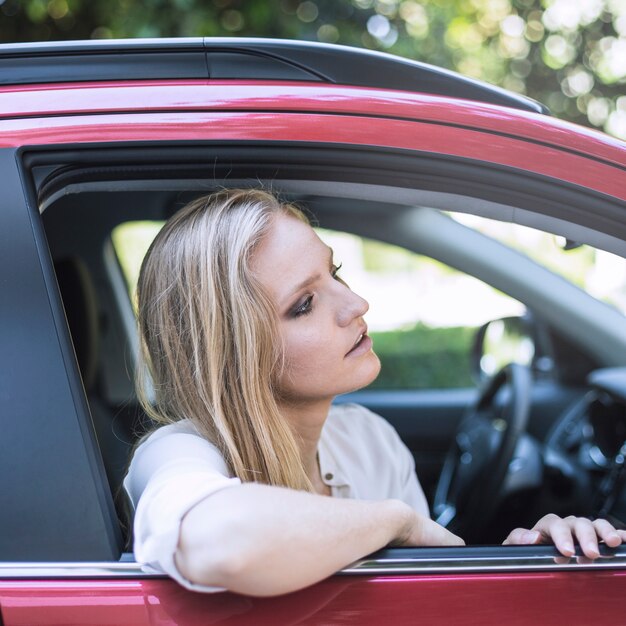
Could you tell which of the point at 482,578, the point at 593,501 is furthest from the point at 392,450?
the point at 482,578

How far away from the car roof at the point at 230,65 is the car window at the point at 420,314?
3519 mm

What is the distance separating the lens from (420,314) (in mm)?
8797

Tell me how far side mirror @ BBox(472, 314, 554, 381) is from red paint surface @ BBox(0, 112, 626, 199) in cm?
154

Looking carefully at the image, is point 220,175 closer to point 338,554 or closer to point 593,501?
point 338,554

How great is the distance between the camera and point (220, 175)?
4.51 feet

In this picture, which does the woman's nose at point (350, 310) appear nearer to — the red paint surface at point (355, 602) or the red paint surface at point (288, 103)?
the red paint surface at point (288, 103)

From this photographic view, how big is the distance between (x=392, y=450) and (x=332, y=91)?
3.07 ft

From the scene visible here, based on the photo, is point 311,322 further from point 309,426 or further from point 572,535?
point 572,535

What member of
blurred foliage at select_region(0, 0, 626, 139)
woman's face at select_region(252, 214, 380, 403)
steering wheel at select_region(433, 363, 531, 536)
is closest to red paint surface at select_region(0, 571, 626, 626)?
woman's face at select_region(252, 214, 380, 403)

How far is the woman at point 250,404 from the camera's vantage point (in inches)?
42.6

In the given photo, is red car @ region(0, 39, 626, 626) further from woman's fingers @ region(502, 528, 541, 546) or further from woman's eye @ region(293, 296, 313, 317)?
woman's eye @ region(293, 296, 313, 317)

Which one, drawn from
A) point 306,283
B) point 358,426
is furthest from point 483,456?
point 306,283

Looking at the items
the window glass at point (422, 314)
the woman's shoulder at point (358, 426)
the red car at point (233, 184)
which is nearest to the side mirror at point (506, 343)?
the woman's shoulder at point (358, 426)

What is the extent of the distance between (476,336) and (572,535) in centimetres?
173
